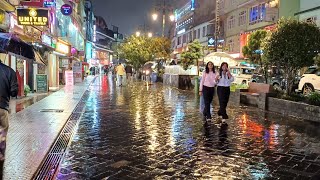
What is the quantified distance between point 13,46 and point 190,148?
18.4 ft

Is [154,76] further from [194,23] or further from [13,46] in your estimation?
[13,46]

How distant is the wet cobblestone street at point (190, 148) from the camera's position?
579 centimetres

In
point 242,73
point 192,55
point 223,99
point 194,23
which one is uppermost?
point 194,23

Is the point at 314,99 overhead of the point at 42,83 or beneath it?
beneath

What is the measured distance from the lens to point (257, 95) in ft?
50.2

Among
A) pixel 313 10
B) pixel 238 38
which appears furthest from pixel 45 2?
pixel 238 38

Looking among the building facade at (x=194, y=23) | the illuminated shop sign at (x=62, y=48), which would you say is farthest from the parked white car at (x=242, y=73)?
the illuminated shop sign at (x=62, y=48)

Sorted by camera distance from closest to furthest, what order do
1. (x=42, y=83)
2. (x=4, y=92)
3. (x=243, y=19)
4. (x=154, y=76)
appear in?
(x=4, y=92)
(x=42, y=83)
(x=243, y=19)
(x=154, y=76)

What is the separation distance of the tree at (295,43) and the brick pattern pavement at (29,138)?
291 inches

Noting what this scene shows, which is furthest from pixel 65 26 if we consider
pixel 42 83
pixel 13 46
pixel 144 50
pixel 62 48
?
pixel 13 46

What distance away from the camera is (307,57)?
13.2 m

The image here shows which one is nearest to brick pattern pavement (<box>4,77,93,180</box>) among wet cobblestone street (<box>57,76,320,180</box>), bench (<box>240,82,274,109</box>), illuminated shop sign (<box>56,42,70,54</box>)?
wet cobblestone street (<box>57,76,320,180</box>)

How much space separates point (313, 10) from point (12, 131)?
2452cm

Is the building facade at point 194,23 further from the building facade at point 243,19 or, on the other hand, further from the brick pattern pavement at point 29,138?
the brick pattern pavement at point 29,138
